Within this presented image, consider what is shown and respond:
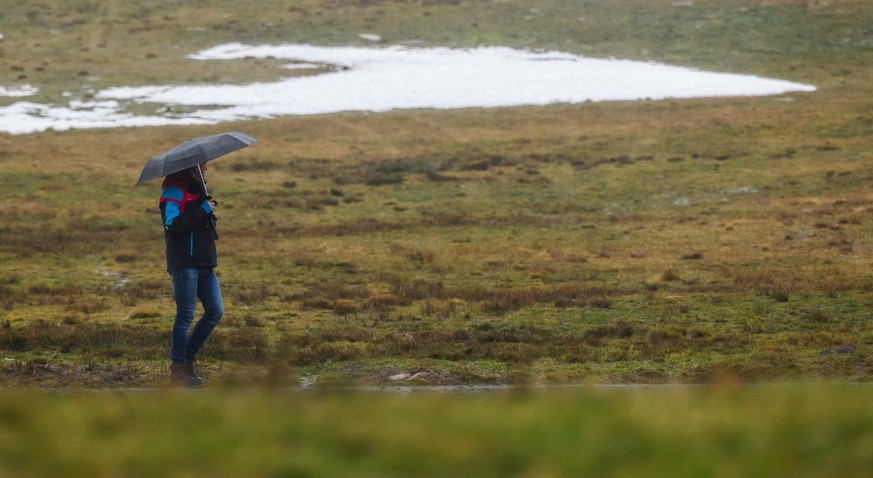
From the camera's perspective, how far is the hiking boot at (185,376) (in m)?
13.6

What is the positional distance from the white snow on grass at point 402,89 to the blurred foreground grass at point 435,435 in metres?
51.9

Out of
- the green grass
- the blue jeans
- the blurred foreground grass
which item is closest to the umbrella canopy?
the blue jeans

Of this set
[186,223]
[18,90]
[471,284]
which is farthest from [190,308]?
[18,90]

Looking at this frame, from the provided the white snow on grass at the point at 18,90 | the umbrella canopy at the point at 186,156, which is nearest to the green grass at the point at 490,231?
the white snow on grass at the point at 18,90

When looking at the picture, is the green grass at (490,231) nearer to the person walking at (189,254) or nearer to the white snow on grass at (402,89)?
→ the person walking at (189,254)

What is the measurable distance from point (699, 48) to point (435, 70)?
19.1 m

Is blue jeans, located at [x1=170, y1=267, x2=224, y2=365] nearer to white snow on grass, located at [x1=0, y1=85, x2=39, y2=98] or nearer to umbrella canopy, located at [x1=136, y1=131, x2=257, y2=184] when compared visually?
umbrella canopy, located at [x1=136, y1=131, x2=257, y2=184]

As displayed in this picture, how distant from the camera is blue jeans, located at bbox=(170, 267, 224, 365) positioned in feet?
45.7

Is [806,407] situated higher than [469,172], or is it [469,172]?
[806,407]

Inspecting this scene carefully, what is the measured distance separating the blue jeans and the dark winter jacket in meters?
0.19

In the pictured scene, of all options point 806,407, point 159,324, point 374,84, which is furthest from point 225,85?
point 806,407

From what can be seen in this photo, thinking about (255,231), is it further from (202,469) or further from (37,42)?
(37,42)

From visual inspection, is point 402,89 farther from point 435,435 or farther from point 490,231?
point 435,435

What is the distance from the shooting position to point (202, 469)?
217 inches
